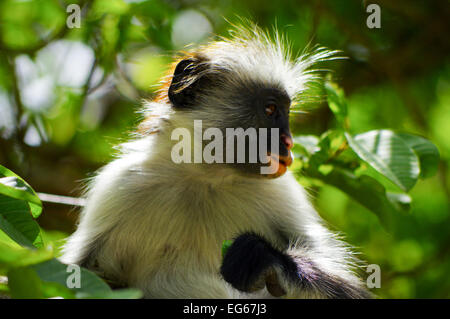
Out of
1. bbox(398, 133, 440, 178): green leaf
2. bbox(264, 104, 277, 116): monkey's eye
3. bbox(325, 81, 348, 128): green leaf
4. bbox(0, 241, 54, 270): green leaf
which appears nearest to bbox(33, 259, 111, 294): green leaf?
bbox(0, 241, 54, 270): green leaf

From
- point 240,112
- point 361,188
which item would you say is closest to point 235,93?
point 240,112

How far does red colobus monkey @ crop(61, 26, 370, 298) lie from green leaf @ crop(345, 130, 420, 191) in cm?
45

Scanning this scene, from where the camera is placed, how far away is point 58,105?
592cm

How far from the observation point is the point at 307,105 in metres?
5.01

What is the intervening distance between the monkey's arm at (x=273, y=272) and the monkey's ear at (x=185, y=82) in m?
1.36

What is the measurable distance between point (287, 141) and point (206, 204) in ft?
2.26

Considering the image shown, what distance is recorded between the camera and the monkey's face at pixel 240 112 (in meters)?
3.37

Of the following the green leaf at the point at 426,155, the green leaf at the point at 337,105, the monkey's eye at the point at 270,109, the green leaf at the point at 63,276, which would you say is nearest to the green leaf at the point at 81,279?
the green leaf at the point at 63,276

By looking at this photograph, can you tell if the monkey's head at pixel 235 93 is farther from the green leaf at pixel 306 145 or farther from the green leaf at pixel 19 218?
the green leaf at pixel 19 218

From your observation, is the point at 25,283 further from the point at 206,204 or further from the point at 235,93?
the point at 235,93

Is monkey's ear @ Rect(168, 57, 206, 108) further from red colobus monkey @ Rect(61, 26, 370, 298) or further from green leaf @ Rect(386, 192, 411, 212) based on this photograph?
green leaf @ Rect(386, 192, 411, 212)

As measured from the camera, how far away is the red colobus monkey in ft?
10.5
